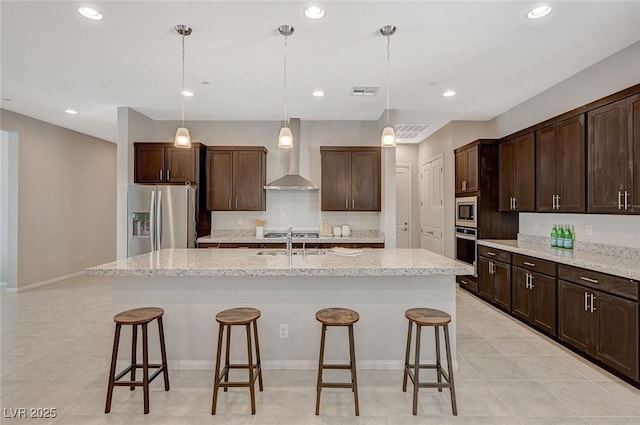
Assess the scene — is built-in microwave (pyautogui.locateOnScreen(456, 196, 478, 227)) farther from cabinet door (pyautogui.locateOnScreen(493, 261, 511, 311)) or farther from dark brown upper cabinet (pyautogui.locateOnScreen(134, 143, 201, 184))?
dark brown upper cabinet (pyautogui.locateOnScreen(134, 143, 201, 184))

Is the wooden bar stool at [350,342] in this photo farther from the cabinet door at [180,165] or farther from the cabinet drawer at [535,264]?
the cabinet door at [180,165]

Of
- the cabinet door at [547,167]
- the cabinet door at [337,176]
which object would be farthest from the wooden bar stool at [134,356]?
the cabinet door at [547,167]

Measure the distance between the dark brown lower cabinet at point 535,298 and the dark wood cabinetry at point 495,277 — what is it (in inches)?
5.0

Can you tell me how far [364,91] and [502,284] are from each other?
314 centimetres

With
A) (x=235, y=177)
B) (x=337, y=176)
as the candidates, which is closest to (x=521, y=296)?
(x=337, y=176)

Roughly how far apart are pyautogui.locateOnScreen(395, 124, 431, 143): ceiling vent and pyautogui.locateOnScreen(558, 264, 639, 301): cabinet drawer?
3626 millimetres

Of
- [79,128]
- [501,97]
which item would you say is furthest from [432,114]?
[79,128]

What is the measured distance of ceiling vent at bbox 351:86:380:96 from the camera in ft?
13.9

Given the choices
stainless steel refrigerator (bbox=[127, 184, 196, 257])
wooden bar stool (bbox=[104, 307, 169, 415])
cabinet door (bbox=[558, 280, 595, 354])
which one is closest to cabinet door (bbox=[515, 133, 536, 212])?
cabinet door (bbox=[558, 280, 595, 354])

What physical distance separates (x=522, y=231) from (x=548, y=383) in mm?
2763

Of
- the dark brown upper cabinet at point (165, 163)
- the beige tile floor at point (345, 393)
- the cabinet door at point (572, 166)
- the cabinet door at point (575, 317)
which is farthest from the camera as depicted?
the dark brown upper cabinet at point (165, 163)

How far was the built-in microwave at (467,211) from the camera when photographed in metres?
5.05

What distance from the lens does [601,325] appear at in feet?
9.32

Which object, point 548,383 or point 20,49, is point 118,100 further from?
point 548,383
